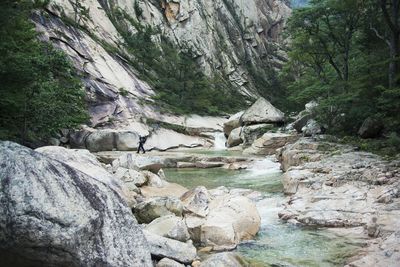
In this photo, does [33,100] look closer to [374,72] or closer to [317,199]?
[317,199]

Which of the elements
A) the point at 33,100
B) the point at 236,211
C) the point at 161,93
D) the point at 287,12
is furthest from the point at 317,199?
the point at 287,12

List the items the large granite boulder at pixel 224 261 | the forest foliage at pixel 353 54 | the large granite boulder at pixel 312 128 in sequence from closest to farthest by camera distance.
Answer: the large granite boulder at pixel 224 261 < the forest foliage at pixel 353 54 < the large granite boulder at pixel 312 128

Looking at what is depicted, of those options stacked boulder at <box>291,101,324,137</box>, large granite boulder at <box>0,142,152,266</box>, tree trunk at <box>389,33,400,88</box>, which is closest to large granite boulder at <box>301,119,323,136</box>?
stacked boulder at <box>291,101,324,137</box>

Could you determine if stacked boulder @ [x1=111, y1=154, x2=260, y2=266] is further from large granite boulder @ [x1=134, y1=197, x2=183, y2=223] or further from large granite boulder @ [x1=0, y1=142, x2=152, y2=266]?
large granite boulder @ [x1=0, y1=142, x2=152, y2=266]

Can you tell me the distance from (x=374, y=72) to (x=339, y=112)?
4959 mm

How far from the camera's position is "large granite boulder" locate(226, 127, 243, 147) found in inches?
1421

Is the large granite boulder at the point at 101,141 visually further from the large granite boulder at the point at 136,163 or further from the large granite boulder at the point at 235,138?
the large granite boulder at the point at 136,163

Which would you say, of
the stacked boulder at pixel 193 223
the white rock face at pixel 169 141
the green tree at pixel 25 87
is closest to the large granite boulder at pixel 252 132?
the white rock face at pixel 169 141

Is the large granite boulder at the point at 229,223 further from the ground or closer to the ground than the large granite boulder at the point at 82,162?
closer to the ground

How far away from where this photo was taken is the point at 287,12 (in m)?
88.4

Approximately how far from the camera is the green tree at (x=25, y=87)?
1040 cm

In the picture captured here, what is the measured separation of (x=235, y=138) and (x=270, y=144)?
7.20 meters

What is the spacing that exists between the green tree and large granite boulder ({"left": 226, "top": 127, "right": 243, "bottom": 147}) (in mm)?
14070

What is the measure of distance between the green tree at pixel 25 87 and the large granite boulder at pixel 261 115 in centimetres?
1564
